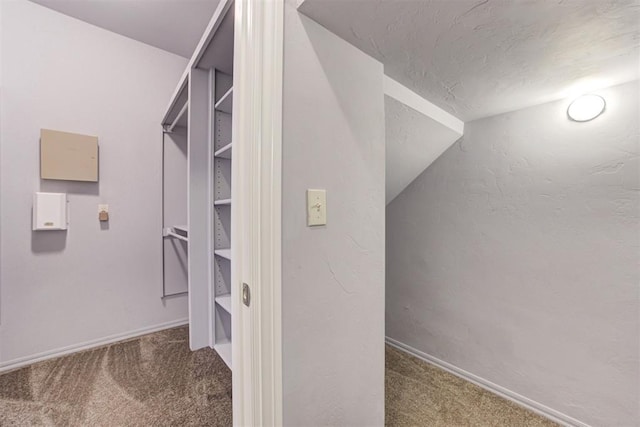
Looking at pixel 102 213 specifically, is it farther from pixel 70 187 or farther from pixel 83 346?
pixel 83 346

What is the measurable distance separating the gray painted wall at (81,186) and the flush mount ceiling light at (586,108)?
287 cm

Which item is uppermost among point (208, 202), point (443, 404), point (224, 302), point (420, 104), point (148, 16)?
point (148, 16)

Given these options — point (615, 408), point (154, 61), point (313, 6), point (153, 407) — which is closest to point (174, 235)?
point (153, 407)

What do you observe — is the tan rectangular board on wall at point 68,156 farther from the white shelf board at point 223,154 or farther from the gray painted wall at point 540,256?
the gray painted wall at point 540,256

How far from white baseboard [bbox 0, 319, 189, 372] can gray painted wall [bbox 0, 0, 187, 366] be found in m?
0.03

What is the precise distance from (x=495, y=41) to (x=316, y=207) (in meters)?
0.85

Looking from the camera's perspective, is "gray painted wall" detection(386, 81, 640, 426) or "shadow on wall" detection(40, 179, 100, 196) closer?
"gray painted wall" detection(386, 81, 640, 426)

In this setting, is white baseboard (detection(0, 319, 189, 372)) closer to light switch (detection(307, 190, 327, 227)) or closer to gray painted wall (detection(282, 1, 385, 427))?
gray painted wall (detection(282, 1, 385, 427))

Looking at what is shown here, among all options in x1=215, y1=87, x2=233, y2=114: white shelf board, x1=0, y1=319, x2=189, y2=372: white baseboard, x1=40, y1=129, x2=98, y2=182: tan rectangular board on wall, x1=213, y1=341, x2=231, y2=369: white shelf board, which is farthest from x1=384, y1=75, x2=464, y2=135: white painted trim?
x1=0, y1=319, x2=189, y2=372: white baseboard

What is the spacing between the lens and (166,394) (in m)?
1.46

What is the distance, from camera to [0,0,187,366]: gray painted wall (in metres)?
1.76

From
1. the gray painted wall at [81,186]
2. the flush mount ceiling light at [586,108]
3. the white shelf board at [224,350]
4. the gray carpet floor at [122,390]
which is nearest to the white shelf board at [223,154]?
the gray painted wall at [81,186]

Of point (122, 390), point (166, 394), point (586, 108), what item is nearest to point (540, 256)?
point (586, 108)

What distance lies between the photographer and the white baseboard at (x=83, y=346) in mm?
1729
